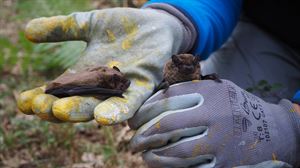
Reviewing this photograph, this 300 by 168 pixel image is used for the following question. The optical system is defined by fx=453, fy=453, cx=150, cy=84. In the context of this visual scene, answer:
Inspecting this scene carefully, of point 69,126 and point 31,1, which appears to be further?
point 31,1

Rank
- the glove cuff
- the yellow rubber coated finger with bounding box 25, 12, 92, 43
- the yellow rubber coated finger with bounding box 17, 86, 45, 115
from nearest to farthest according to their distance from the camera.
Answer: the yellow rubber coated finger with bounding box 17, 86, 45, 115 → the yellow rubber coated finger with bounding box 25, 12, 92, 43 → the glove cuff

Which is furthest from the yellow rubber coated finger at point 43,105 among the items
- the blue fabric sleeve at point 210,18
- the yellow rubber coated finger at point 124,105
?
the blue fabric sleeve at point 210,18

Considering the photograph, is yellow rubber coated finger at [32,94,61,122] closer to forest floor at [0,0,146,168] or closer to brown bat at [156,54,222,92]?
brown bat at [156,54,222,92]

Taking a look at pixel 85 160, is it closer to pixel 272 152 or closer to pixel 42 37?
pixel 42 37

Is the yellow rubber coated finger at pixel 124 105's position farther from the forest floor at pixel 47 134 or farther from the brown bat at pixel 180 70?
the forest floor at pixel 47 134

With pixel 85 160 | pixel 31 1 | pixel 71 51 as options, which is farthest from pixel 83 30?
pixel 31 1

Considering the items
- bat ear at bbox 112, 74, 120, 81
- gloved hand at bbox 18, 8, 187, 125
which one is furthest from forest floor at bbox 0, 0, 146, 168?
bat ear at bbox 112, 74, 120, 81
